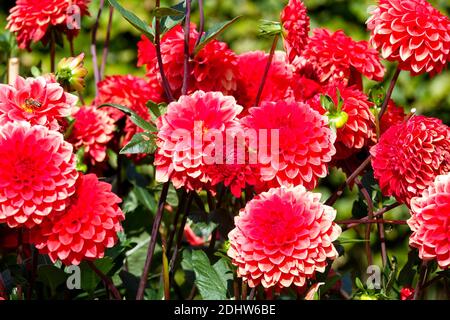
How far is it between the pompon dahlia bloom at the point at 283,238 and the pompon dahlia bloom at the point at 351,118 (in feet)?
0.56

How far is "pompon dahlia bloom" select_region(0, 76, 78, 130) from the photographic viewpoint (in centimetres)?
104

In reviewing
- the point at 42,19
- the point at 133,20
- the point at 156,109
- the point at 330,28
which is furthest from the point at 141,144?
the point at 330,28

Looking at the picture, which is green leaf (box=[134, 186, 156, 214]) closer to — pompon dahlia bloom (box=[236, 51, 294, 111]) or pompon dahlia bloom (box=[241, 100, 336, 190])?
pompon dahlia bloom (box=[236, 51, 294, 111])

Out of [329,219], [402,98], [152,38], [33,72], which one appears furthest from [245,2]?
[329,219]

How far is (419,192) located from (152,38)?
41cm

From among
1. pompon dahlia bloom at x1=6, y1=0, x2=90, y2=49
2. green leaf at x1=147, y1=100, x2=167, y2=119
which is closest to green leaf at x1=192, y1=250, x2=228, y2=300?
green leaf at x1=147, y1=100, x2=167, y2=119

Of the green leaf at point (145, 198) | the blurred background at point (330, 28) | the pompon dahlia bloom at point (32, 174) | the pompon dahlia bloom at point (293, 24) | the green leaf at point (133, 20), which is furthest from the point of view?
the blurred background at point (330, 28)

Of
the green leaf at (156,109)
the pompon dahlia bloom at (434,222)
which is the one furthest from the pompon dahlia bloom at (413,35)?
the green leaf at (156,109)

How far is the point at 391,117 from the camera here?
49.9 inches

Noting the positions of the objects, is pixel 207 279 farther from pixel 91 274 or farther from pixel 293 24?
pixel 293 24

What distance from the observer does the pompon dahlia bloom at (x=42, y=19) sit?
1333 millimetres

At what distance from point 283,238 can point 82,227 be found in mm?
248

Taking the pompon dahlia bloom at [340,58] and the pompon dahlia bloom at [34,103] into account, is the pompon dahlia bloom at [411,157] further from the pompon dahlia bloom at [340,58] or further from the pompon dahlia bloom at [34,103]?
the pompon dahlia bloom at [34,103]

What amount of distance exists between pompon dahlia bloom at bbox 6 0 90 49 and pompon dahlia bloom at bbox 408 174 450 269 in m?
0.67
